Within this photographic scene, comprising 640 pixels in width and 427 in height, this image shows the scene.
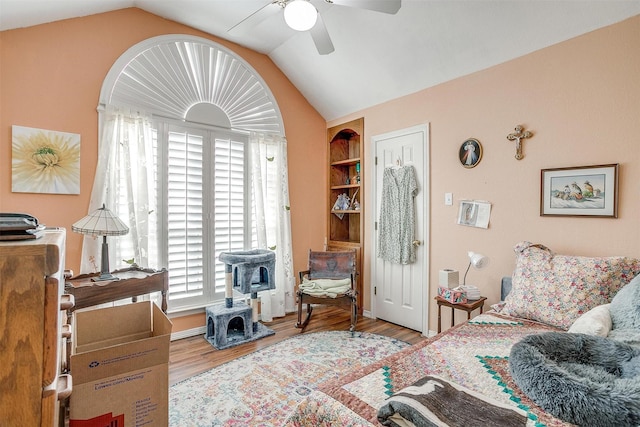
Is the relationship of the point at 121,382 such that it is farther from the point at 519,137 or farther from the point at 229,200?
the point at 519,137

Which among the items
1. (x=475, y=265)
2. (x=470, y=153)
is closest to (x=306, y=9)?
(x=470, y=153)

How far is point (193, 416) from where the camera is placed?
1.91 m

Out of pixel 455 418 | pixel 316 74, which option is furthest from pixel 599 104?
pixel 316 74

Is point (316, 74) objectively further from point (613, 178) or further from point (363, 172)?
point (613, 178)

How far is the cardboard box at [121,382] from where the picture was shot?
112 centimetres

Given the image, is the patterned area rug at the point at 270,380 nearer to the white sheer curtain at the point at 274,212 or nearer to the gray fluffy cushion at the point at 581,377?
the white sheer curtain at the point at 274,212

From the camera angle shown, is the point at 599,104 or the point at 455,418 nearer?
the point at 455,418

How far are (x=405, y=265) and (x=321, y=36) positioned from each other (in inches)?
94.7

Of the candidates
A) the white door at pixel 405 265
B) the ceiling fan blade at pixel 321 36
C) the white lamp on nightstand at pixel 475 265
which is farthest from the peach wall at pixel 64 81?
the white lamp on nightstand at pixel 475 265

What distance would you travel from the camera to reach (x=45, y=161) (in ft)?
7.74

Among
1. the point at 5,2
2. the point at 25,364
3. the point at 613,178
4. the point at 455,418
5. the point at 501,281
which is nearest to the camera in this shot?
the point at 25,364

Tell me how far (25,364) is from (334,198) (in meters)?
3.79

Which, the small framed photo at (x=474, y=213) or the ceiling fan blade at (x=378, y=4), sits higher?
the ceiling fan blade at (x=378, y=4)

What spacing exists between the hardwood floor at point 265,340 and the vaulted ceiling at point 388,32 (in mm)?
2612
